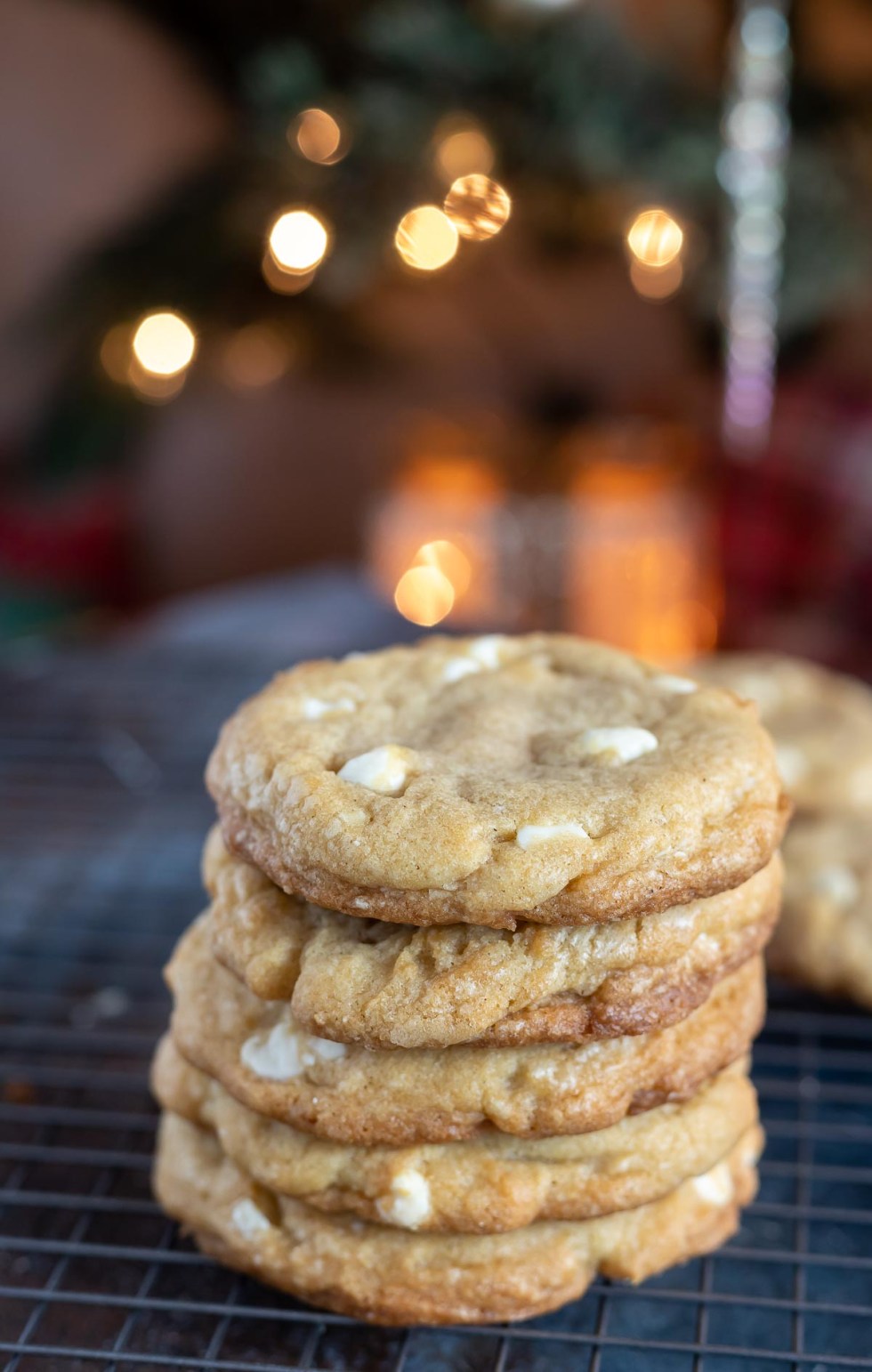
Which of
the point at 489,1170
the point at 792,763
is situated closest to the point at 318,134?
the point at 792,763

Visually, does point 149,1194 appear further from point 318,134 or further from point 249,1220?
point 318,134

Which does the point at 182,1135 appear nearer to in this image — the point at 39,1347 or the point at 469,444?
the point at 39,1347

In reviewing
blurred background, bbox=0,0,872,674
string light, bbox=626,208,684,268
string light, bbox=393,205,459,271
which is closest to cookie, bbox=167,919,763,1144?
blurred background, bbox=0,0,872,674

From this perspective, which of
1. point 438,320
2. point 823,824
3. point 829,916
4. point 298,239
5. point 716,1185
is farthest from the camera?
point 438,320

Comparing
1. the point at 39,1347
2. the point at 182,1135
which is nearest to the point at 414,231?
the point at 182,1135

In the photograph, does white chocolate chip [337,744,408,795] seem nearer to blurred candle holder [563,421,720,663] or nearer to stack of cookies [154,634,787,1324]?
stack of cookies [154,634,787,1324]

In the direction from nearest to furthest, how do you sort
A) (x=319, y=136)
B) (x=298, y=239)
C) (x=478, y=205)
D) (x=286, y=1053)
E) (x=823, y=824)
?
1. (x=286, y=1053)
2. (x=823, y=824)
3. (x=478, y=205)
4. (x=319, y=136)
5. (x=298, y=239)
